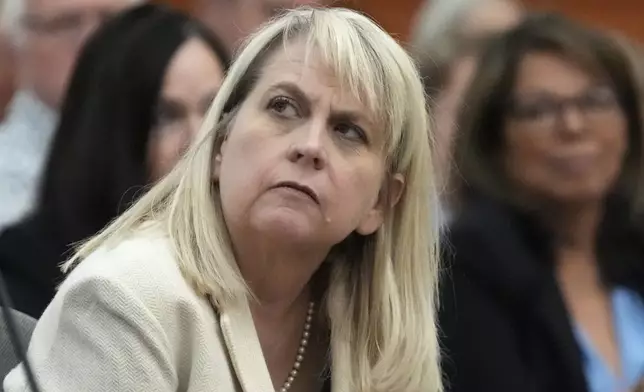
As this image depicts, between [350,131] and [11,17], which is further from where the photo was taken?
[11,17]

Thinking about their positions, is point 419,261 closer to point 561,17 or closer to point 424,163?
point 424,163

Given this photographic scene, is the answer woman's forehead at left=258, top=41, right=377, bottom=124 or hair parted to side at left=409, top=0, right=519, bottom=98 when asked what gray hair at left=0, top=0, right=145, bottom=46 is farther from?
woman's forehead at left=258, top=41, right=377, bottom=124

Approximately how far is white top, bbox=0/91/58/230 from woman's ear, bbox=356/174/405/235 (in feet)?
2.52

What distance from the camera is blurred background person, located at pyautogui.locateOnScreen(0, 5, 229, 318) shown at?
167cm

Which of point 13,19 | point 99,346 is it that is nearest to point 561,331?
point 99,346

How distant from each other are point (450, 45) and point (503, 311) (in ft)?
2.29

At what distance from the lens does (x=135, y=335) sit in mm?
1168

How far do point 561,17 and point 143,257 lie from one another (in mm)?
978

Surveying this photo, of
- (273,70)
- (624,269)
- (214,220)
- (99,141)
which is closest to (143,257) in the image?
(214,220)

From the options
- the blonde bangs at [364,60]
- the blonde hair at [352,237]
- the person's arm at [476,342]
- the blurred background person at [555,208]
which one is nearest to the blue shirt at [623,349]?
the blurred background person at [555,208]

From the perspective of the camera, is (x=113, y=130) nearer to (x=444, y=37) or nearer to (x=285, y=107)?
(x=285, y=107)

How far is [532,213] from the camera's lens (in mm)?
1858

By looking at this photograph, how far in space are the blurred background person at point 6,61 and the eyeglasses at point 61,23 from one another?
1.3 inches

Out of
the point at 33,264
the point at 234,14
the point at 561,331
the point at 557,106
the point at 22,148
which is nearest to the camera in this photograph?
the point at 33,264
